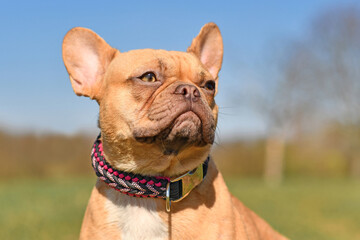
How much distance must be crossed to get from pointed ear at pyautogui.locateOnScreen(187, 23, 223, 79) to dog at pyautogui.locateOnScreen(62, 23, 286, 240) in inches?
27.5

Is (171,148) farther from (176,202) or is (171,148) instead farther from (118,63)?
(118,63)

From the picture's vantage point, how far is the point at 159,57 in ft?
13.1

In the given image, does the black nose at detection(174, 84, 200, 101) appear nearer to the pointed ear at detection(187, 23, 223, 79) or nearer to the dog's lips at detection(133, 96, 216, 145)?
the dog's lips at detection(133, 96, 216, 145)

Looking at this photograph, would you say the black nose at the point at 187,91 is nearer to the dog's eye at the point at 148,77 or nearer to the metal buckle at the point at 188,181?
the dog's eye at the point at 148,77

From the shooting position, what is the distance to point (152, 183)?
378cm

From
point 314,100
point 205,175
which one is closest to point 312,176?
point 314,100

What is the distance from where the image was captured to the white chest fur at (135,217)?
3.78 m

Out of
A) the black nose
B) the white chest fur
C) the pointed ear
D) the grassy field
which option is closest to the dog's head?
the black nose

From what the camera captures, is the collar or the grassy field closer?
the collar

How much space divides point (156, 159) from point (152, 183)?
8.4 inches

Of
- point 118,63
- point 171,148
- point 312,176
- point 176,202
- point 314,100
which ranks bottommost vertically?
point 312,176

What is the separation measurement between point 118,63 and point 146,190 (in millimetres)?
1254

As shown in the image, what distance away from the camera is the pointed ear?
4758 mm

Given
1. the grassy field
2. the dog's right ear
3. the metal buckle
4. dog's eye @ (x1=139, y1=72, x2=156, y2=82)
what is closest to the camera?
the metal buckle
